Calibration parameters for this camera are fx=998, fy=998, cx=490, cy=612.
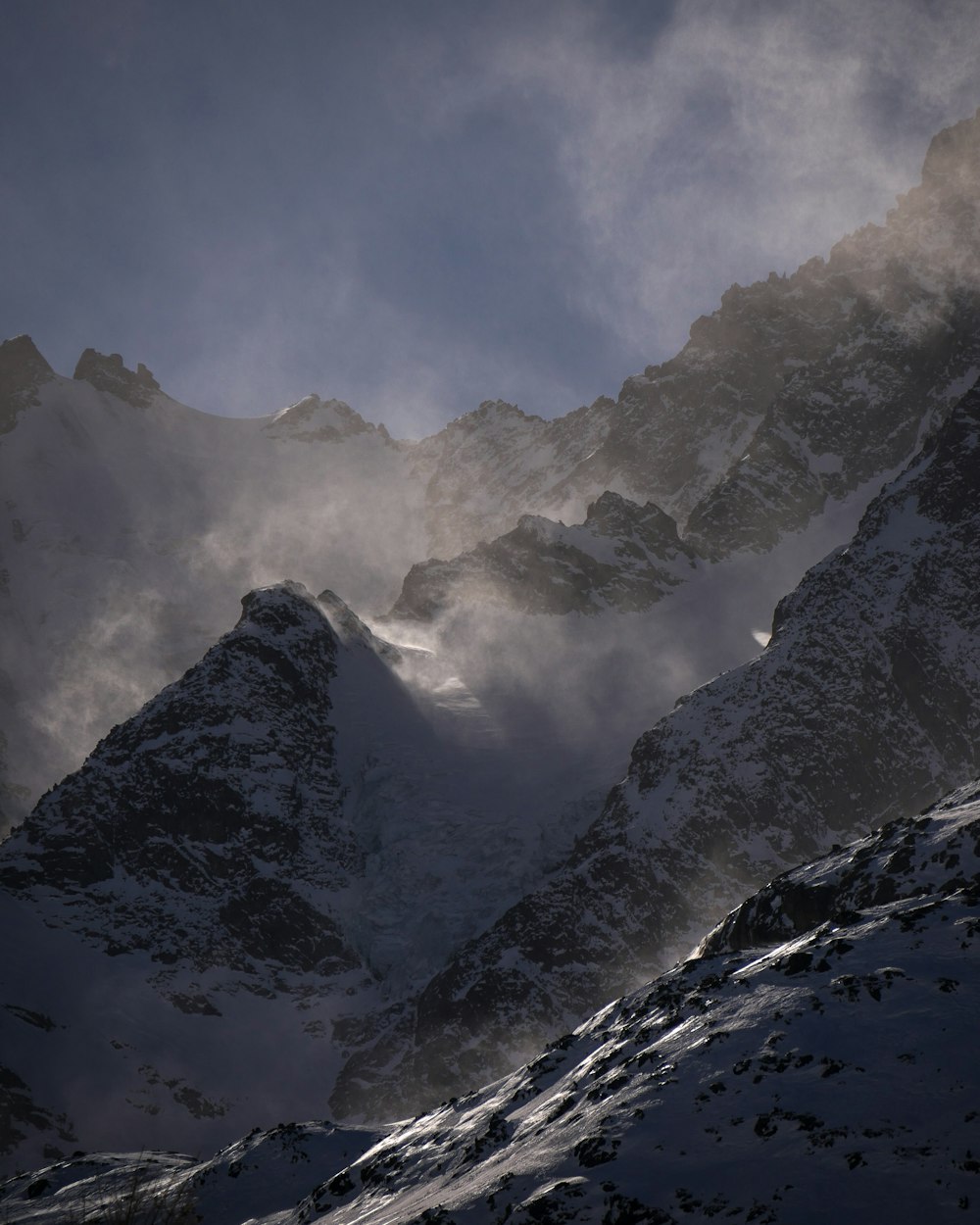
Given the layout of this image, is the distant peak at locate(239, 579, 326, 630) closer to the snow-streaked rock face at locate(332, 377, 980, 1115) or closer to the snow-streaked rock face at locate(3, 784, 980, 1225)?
the snow-streaked rock face at locate(332, 377, 980, 1115)

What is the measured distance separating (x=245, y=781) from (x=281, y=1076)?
42.3 metres

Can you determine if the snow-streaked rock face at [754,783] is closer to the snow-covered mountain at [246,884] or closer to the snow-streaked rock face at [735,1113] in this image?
the snow-covered mountain at [246,884]

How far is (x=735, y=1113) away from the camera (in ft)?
66.2

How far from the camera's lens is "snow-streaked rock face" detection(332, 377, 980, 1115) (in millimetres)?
102188

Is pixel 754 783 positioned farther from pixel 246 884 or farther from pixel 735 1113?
pixel 735 1113

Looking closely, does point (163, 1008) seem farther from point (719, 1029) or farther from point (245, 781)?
point (719, 1029)

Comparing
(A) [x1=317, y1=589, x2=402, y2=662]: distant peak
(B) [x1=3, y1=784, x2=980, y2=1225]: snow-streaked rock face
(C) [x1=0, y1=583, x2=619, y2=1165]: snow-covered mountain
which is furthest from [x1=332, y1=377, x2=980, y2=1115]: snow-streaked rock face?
(B) [x1=3, y1=784, x2=980, y2=1225]: snow-streaked rock face

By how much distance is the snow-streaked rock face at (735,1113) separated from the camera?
1758cm

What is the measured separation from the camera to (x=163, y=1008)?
362 feet

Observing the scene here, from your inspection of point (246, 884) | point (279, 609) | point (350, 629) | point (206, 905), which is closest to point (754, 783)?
point (246, 884)

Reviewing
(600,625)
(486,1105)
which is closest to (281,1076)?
(486,1105)

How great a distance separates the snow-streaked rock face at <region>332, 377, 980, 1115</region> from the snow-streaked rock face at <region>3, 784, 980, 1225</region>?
228ft

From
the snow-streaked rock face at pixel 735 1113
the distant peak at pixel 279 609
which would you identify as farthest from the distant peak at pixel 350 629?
the snow-streaked rock face at pixel 735 1113

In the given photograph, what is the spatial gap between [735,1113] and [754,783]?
97526 mm
